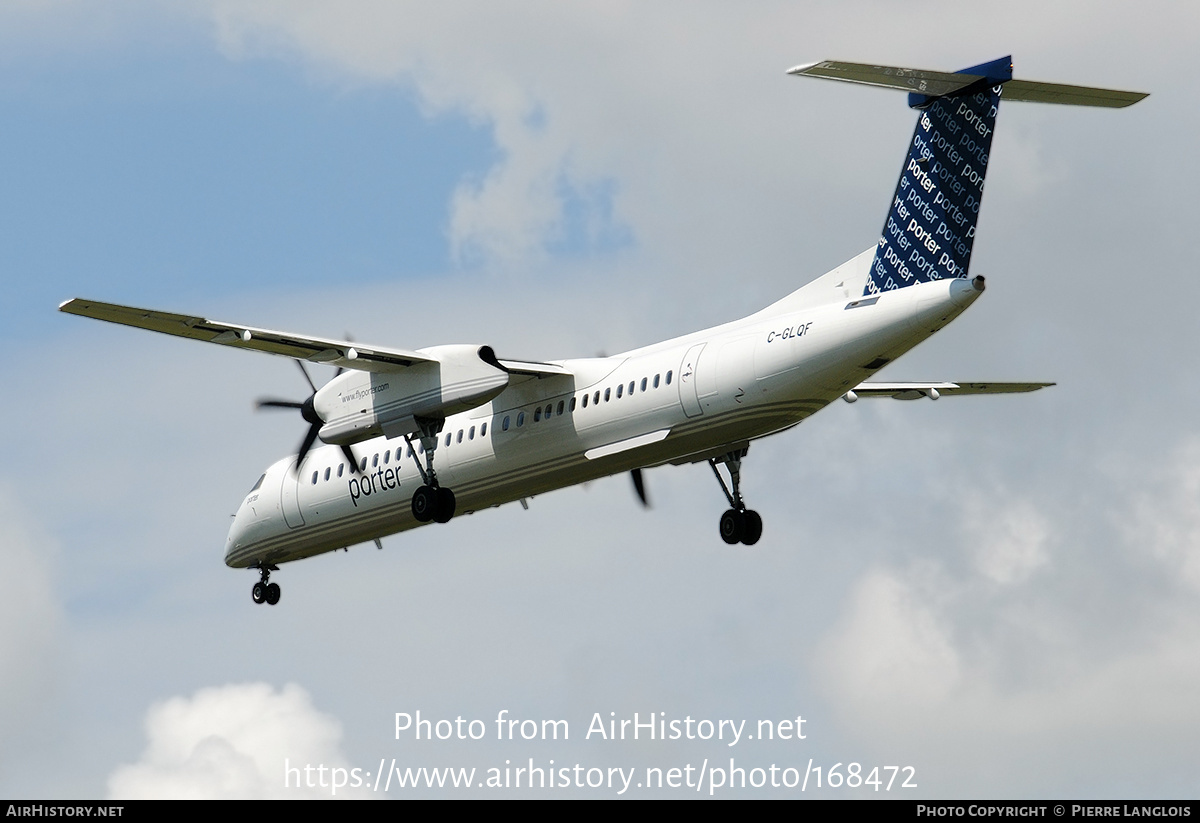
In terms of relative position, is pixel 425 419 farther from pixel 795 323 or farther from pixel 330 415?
pixel 795 323

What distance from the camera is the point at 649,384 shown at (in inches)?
1278

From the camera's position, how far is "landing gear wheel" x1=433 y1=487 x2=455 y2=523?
1390 inches

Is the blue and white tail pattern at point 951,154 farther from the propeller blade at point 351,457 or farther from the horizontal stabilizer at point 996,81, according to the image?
the propeller blade at point 351,457

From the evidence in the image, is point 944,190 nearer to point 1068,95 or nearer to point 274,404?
point 1068,95

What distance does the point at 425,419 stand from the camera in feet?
113

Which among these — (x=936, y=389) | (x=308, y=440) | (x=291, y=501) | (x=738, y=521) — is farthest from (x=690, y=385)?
(x=291, y=501)

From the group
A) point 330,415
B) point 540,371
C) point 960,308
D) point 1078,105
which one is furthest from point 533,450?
point 1078,105

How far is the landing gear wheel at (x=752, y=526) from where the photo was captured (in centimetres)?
3575

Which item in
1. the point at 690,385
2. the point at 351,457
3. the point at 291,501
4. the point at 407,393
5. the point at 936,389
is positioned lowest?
the point at 690,385

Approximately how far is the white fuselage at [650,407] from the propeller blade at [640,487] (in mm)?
1962

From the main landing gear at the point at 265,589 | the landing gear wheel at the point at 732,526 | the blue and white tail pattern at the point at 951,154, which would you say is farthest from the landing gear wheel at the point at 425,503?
the blue and white tail pattern at the point at 951,154

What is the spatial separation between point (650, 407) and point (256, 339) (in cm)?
736
